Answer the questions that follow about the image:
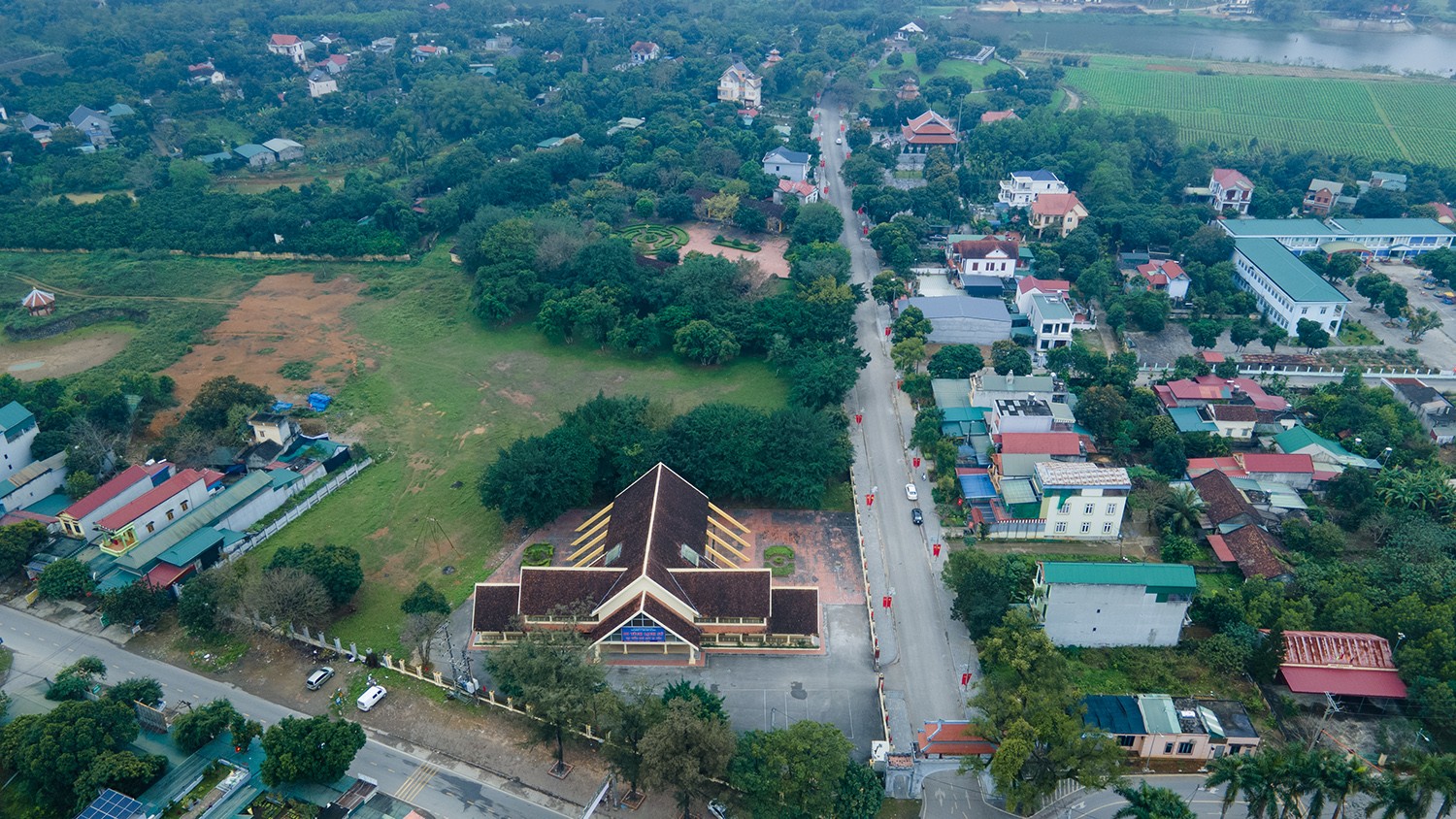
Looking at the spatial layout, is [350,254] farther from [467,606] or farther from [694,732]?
[694,732]

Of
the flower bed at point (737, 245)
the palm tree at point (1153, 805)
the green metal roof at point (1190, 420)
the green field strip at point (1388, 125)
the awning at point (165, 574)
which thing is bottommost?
the awning at point (165, 574)

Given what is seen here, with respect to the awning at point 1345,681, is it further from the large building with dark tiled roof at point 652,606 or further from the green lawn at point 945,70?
the green lawn at point 945,70

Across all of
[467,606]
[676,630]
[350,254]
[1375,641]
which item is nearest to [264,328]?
[350,254]

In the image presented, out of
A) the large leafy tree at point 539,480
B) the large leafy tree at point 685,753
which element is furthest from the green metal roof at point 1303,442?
the large leafy tree at point 539,480

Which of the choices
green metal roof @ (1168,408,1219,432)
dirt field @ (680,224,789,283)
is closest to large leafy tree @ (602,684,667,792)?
green metal roof @ (1168,408,1219,432)

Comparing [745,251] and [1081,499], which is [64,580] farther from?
[745,251]

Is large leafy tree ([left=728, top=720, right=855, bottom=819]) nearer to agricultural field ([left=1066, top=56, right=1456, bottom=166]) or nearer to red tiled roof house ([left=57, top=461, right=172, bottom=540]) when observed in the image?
red tiled roof house ([left=57, top=461, right=172, bottom=540])
